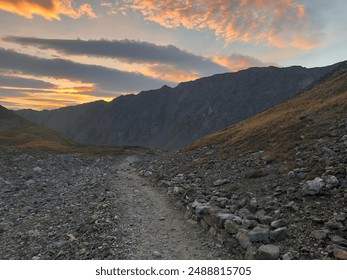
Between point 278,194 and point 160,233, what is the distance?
272 inches

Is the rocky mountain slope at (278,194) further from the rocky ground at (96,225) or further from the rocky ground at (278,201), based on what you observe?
the rocky ground at (96,225)

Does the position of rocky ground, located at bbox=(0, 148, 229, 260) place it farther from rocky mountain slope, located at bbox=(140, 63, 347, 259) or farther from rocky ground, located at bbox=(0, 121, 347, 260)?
rocky mountain slope, located at bbox=(140, 63, 347, 259)

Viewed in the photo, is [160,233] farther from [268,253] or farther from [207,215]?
[268,253]

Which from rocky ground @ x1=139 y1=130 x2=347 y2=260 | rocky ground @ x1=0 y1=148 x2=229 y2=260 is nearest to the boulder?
rocky ground @ x1=139 y1=130 x2=347 y2=260

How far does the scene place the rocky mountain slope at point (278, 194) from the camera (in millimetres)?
12680

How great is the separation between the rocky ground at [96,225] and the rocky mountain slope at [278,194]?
3.97 feet

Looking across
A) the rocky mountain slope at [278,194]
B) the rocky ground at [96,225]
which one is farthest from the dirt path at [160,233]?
the rocky mountain slope at [278,194]

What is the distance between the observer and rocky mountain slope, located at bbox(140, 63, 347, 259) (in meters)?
12.7

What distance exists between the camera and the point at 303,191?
16656 millimetres

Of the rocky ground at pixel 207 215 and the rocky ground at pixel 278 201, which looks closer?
the rocky ground at pixel 278 201

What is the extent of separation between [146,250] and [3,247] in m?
8.53

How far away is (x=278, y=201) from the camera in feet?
55.9

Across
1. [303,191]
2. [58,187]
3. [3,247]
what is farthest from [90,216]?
[58,187]
